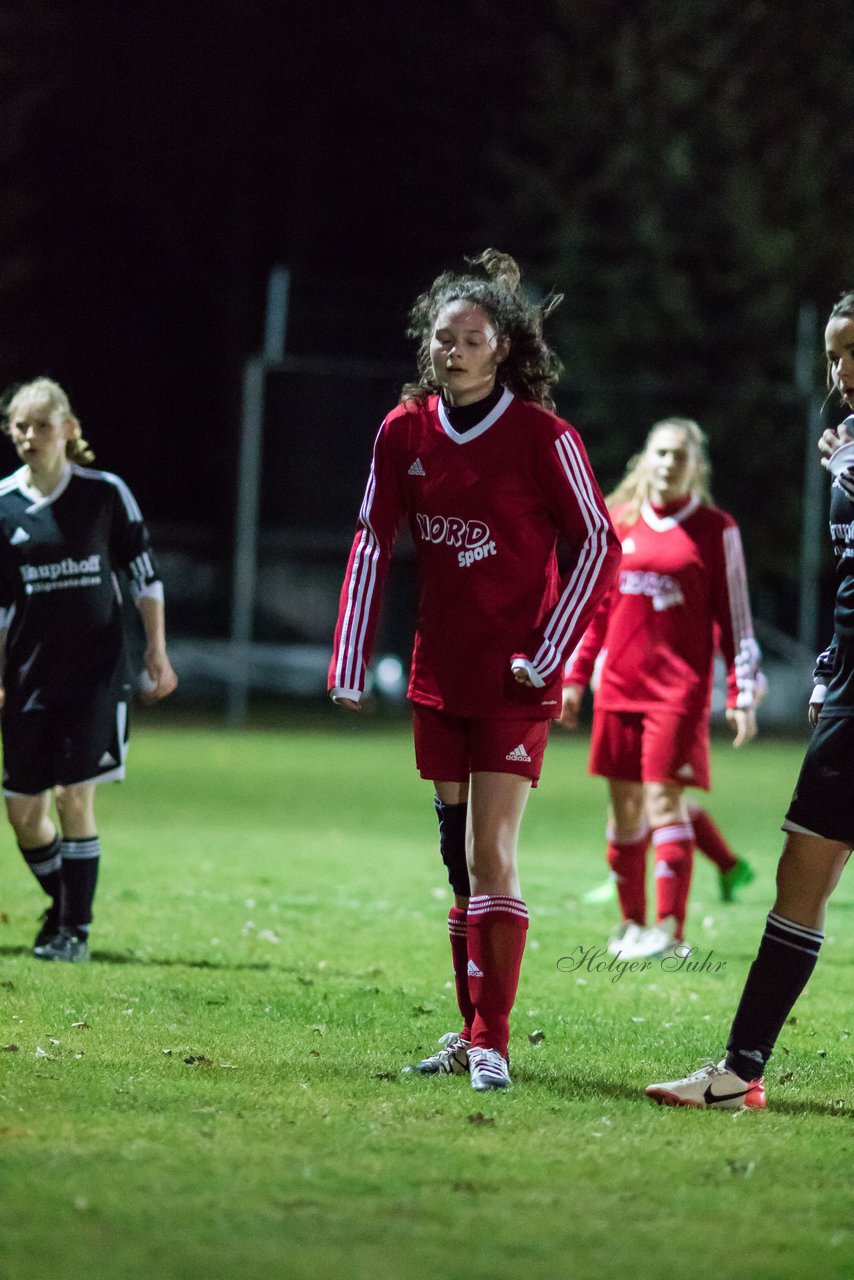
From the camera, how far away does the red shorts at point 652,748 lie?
8352 mm

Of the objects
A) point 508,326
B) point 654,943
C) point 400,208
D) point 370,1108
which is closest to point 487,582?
point 508,326

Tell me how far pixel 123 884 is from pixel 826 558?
2096 centimetres

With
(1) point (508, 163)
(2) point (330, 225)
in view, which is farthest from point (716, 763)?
(2) point (330, 225)

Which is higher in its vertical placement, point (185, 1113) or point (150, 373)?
point (150, 373)

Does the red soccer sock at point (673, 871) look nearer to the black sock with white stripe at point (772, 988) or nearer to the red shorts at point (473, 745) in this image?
the red shorts at point (473, 745)

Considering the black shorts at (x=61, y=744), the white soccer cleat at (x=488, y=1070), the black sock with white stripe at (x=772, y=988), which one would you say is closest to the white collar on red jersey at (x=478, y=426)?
the black sock with white stripe at (x=772, y=988)

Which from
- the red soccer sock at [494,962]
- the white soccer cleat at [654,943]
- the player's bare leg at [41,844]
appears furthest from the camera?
the white soccer cleat at [654,943]

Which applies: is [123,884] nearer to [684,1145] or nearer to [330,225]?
[684,1145]

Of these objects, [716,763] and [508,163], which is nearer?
[716,763]

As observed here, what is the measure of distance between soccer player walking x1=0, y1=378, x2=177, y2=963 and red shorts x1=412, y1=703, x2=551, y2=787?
92.6 inches

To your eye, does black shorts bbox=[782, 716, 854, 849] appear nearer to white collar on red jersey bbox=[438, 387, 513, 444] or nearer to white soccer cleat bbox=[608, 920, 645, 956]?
white collar on red jersey bbox=[438, 387, 513, 444]

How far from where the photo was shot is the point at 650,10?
33062mm

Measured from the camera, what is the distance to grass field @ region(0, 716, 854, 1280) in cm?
373

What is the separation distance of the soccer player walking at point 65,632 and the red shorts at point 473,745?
7.72ft
